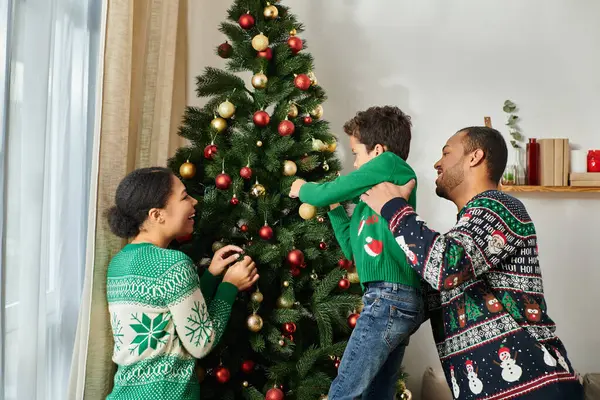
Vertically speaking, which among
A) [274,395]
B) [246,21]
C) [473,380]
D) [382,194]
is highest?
[246,21]

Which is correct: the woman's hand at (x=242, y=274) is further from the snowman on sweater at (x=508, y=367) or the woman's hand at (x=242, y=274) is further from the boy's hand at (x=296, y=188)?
the snowman on sweater at (x=508, y=367)

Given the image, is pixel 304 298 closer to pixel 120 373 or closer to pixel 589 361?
pixel 120 373

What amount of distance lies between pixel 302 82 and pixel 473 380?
3.75ft

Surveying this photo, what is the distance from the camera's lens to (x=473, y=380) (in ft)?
5.14

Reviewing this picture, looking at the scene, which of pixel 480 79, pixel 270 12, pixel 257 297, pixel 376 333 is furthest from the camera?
pixel 480 79

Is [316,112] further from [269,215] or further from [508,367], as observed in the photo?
[508,367]

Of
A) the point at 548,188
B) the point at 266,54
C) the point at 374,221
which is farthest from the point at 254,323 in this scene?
the point at 548,188

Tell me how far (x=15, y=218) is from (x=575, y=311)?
2.90 metres

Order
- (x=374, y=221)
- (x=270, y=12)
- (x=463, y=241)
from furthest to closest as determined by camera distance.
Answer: (x=270, y=12), (x=374, y=221), (x=463, y=241)

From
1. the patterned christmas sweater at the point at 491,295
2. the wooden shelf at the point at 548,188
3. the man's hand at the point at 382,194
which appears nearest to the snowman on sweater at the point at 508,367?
the patterned christmas sweater at the point at 491,295

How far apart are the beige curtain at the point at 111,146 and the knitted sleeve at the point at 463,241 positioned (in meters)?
0.96

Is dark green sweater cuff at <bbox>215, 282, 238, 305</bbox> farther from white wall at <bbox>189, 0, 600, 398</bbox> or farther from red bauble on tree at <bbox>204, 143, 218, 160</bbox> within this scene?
white wall at <bbox>189, 0, 600, 398</bbox>

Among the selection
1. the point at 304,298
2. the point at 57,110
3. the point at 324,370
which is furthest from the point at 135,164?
the point at 324,370

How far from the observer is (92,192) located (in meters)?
1.91
